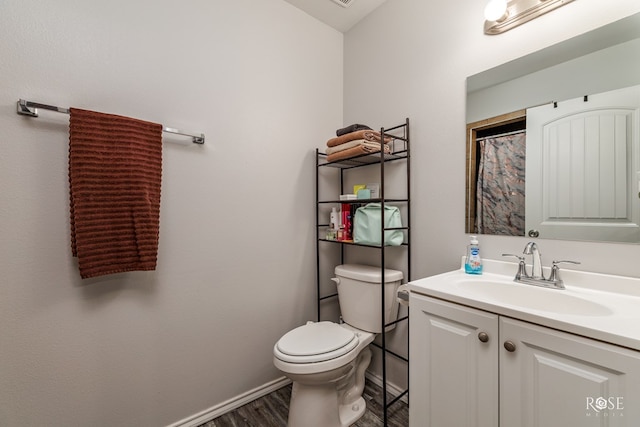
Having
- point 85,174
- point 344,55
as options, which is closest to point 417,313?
point 85,174

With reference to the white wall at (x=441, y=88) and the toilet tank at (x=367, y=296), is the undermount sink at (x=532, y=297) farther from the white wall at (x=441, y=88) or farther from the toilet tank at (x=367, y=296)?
the toilet tank at (x=367, y=296)

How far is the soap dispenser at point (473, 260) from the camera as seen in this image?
48.4 inches

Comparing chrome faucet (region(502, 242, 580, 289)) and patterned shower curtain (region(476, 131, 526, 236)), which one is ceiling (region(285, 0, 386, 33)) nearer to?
patterned shower curtain (region(476, 131, 526, 236))

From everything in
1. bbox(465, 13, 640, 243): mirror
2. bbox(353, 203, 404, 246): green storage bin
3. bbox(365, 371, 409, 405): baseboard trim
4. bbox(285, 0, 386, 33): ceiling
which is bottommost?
bbox(365, 371, 409, 405): baseboard trim

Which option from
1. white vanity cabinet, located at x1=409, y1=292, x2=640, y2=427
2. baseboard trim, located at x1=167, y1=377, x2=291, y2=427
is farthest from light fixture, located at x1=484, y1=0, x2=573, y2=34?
baseboard trim, located at x1=167, y1=377, x2=291, y2=427

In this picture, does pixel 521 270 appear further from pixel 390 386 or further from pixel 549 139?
pixel 390 386

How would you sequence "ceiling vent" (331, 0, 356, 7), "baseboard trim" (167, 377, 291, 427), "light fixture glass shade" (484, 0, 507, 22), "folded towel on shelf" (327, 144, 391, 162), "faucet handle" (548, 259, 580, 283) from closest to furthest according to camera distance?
"faucet handle" (548, 259, 580, 283), "light fixture glass shade" (484, 0, 507, 22), "baseboard trim" (167, 377, 291, 427), "folded towel on shelf" (327, 144, 391, 162), "ceiling vent" (331, 0, 356, 7)

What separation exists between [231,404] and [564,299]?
1.68 meters

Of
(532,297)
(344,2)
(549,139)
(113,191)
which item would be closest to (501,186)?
(549,139)

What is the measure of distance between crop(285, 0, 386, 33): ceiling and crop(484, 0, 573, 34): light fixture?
0.79 metres

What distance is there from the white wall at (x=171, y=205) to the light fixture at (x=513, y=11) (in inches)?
41.1

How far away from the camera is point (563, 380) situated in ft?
2.37

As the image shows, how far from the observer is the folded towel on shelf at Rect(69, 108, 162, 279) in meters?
1.05

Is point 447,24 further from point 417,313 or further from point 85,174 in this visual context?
point 85,174
